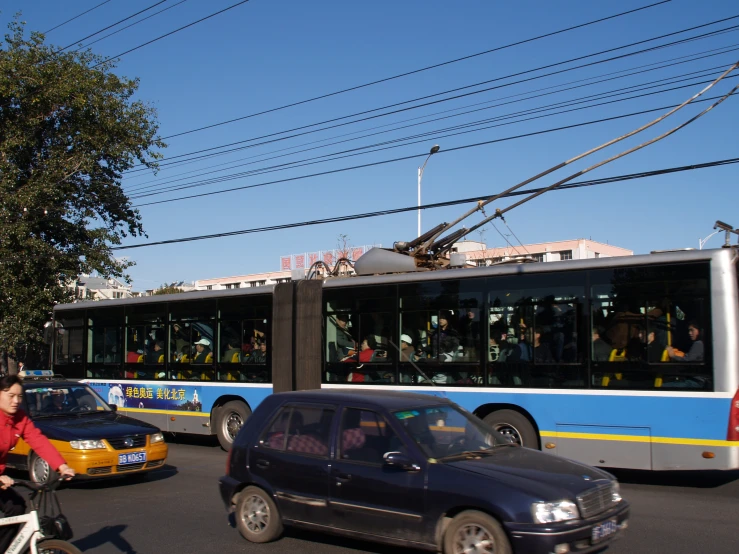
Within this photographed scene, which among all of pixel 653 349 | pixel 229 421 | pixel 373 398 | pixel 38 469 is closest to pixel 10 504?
pixel 373 398

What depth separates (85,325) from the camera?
18.5 m

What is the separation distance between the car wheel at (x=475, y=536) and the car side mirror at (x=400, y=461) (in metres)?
0.56

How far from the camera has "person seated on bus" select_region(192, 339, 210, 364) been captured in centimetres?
1588

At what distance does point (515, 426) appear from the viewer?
37.5 feet

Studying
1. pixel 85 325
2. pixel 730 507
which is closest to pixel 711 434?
pixel 730 507

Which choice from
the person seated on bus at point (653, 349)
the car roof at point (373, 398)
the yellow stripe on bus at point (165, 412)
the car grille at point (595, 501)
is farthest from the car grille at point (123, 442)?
the person seated on bus at point (653, 349)

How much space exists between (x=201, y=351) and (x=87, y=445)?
218 inches

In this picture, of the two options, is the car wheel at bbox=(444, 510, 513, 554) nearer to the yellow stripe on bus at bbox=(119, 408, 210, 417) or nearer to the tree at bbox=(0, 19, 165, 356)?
the yellow stripe on bus at bbox=(119, 408, 210, 417)

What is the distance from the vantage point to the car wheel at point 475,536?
580 cm

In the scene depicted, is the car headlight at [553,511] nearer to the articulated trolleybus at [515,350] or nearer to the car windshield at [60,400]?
the articulated trolleybus at [515,350]

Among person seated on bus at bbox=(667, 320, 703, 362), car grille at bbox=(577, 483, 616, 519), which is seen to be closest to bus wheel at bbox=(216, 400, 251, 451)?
person seated on bus at bbox=(667, 320, 703, 362)

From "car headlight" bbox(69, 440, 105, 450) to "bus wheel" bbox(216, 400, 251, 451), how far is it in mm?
4597

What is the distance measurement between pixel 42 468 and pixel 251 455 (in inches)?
193

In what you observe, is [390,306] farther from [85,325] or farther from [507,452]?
[85,325]
